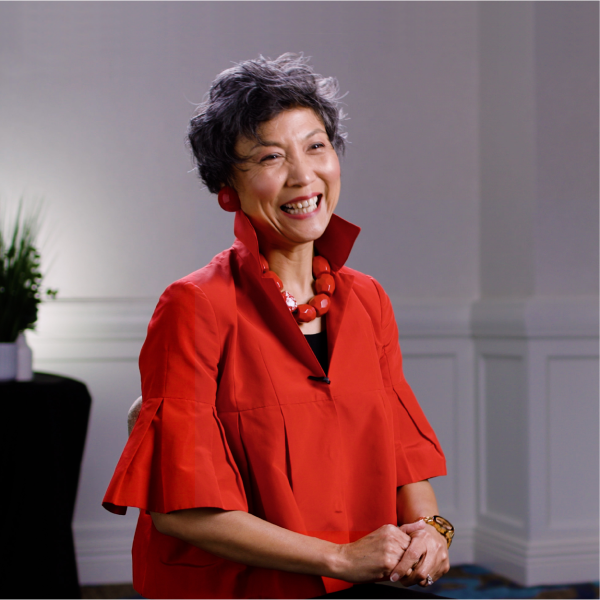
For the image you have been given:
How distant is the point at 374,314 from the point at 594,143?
1940 mm

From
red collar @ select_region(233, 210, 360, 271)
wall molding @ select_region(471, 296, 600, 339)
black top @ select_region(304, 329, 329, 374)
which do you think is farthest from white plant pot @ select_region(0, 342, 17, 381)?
wall molding @ select_region(471, 296, 600, 339)

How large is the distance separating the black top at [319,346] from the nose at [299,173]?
11.0 inches

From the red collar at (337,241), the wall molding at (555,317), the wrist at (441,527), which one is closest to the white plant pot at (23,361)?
the red collar at (337,241)

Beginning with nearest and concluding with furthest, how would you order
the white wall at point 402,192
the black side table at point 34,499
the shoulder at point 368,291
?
the shoulder at point 368,291
the black side table at point 34,499
the white wall at point 402,192

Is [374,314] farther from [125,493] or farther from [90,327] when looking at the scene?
[90,327]

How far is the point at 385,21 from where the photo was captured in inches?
121

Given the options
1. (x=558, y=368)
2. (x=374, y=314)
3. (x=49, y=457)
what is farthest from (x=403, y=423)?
(x=558, y=368)

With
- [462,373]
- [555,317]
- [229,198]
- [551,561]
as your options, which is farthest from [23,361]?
[551,561]

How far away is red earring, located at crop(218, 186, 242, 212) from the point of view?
4.16 ft

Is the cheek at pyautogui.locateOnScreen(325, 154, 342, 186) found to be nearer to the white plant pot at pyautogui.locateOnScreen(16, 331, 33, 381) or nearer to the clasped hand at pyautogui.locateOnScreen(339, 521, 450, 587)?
the clasped hand at pyautogui.locateOnScreen(339, 521, 450, 587)

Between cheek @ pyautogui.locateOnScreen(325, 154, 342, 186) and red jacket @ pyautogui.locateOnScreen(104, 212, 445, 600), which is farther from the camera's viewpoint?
cheek @ pyautogui.locateOnScreen(325, 154, 342, 186)

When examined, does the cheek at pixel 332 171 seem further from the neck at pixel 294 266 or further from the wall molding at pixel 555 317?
the wall molding at pixel 555 317

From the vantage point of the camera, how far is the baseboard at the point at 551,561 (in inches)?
106

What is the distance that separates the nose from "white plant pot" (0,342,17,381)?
5.35ft
